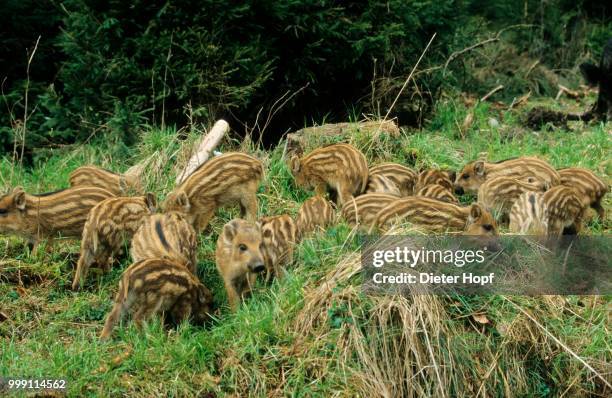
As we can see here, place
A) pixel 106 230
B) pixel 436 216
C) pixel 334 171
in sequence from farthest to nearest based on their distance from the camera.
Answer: pixel 334 171
pixel 436 216
pixel 106 230

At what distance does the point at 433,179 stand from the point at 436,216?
46.5 inches

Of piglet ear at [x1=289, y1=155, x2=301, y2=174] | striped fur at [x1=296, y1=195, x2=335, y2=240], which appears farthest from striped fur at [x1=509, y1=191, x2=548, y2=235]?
piglet ear at [x1=289, y1=155, x2=301, y2=174]

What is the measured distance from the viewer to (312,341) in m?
7.02

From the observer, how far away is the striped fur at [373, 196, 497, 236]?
8016 mm

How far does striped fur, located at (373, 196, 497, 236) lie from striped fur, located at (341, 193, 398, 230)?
0.10 metres

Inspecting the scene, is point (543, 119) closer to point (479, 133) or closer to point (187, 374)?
point (479, 133)

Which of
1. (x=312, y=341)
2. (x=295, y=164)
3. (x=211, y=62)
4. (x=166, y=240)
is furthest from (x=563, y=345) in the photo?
(x=211, y=62)

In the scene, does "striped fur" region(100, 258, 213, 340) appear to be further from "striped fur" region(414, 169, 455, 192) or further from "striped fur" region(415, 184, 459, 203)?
"striped fur" region(414, 169, 455, 192)

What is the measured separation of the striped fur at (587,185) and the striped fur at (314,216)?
2285 mm

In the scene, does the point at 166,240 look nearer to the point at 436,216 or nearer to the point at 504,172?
the point at 436,216

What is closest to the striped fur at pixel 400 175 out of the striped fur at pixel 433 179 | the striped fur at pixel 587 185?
the striped fur at pixel 433 179

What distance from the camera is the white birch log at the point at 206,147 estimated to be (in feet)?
31.3

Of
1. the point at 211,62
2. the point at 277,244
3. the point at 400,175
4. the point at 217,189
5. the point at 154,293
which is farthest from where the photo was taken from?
the point at 211,62

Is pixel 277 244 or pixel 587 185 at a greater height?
pixel 277 244
